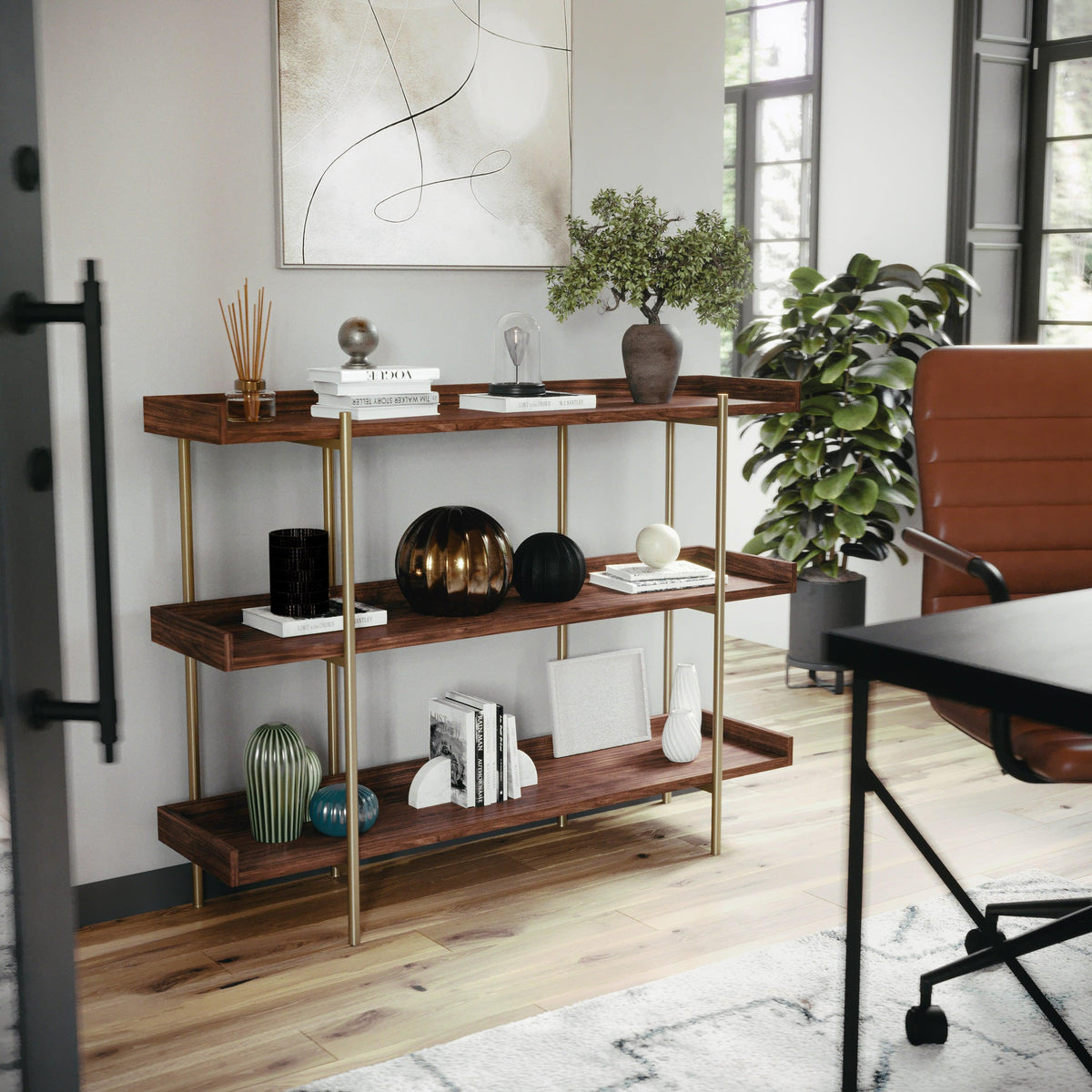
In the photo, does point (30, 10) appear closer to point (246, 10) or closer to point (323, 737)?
point (246, 10)

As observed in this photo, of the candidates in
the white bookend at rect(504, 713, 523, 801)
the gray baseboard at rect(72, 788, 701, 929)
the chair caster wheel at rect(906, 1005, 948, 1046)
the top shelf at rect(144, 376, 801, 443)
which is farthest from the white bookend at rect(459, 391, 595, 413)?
the chair caster wheel at rect(906, 1005, 948, 1046)

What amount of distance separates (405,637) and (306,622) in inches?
7.5

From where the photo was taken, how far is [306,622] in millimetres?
2561

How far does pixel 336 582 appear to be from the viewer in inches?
117

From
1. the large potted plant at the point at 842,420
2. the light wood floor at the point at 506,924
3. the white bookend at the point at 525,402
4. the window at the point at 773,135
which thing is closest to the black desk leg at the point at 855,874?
the light wood floor at the point at 506,924

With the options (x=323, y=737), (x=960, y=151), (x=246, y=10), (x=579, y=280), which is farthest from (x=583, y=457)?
(x=960, y=151)

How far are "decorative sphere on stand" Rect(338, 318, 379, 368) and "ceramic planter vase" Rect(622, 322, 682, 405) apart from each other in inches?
23.5

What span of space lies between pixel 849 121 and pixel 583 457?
2.14 meters

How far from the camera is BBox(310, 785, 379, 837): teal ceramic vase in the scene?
8.79 feet

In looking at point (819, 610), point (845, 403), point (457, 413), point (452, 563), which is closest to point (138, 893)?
point (452, 563)

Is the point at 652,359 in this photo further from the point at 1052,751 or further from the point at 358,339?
the point at 1052,751

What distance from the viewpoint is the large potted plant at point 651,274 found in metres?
2.90

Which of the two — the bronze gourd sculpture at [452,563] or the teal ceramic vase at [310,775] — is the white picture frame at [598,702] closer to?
the bronze gourd sculpture at [452,563]

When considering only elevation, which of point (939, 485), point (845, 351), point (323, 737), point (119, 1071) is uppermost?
point (845, 351)
